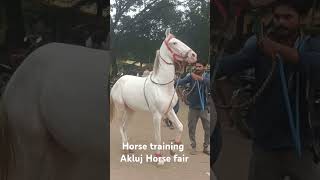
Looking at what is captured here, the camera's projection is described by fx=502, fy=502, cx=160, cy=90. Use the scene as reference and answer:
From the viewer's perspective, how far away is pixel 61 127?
2.60m

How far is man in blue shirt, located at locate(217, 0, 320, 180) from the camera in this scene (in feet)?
8.34

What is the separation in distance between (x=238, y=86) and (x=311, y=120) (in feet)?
1.42

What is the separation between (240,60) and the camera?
2.57 meters

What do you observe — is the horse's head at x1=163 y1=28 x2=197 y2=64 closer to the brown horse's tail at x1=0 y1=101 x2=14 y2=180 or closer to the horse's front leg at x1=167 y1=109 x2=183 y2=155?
the horse's front leg at x1=167 y1=109 x2=183 y2=155

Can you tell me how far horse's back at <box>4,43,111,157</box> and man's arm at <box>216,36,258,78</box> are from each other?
1.91 feet

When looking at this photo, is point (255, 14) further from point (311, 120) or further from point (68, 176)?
point (68, 176)

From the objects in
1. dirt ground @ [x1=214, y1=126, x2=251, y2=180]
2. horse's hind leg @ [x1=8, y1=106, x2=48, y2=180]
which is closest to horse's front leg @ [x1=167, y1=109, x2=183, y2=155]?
dirt ground @ [x1=214, y1=126, x2=251, y2=180]

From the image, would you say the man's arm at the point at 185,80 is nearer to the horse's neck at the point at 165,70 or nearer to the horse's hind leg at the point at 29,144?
the horse's neck at the point at 165,70

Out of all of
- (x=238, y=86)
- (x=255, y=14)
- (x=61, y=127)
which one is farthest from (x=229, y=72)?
(x=61, y=127)

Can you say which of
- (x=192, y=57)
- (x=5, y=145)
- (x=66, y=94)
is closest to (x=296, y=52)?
(x=192, y=57)

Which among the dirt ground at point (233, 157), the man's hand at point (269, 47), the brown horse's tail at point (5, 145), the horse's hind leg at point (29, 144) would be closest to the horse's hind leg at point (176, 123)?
the dirt ground at point (233, 157)

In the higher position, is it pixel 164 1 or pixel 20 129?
pixel 164 1

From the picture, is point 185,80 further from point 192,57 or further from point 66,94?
point 66,94

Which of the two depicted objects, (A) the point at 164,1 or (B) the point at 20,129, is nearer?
(A) the point at 164,1
